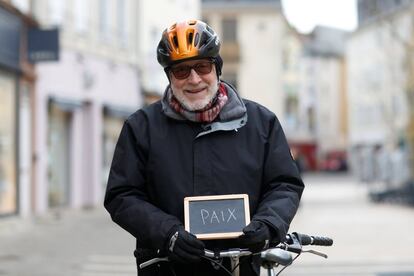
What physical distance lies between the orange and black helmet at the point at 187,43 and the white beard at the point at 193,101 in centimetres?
12

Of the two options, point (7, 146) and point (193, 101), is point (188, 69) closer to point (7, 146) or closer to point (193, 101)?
point (193, 101)

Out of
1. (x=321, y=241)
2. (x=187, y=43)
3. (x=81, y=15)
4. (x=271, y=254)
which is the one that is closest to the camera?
(x=271, y=254)

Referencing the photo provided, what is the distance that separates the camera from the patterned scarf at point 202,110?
3400mm

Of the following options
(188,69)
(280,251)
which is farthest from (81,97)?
(280,251)

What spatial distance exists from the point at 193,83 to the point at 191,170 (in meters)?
0.34

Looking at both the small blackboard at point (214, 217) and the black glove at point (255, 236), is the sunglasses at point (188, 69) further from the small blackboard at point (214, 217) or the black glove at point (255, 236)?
the black glove at point (255, 236)

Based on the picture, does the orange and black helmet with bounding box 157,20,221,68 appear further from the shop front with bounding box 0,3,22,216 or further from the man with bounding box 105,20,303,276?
the shop front with bounding box 0,3,22,216

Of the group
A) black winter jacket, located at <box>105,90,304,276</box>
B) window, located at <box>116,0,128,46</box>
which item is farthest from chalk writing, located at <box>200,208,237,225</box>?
window, located at <box>116,0,128,46</box>

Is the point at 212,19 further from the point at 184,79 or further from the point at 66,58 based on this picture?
the point at 184,79

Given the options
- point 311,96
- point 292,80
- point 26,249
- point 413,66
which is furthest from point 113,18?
point 311,96

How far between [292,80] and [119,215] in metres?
69.5

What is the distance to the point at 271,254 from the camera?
9.86 feet

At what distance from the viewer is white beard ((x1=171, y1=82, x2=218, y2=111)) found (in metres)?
3.40

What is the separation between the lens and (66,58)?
22281 mm
